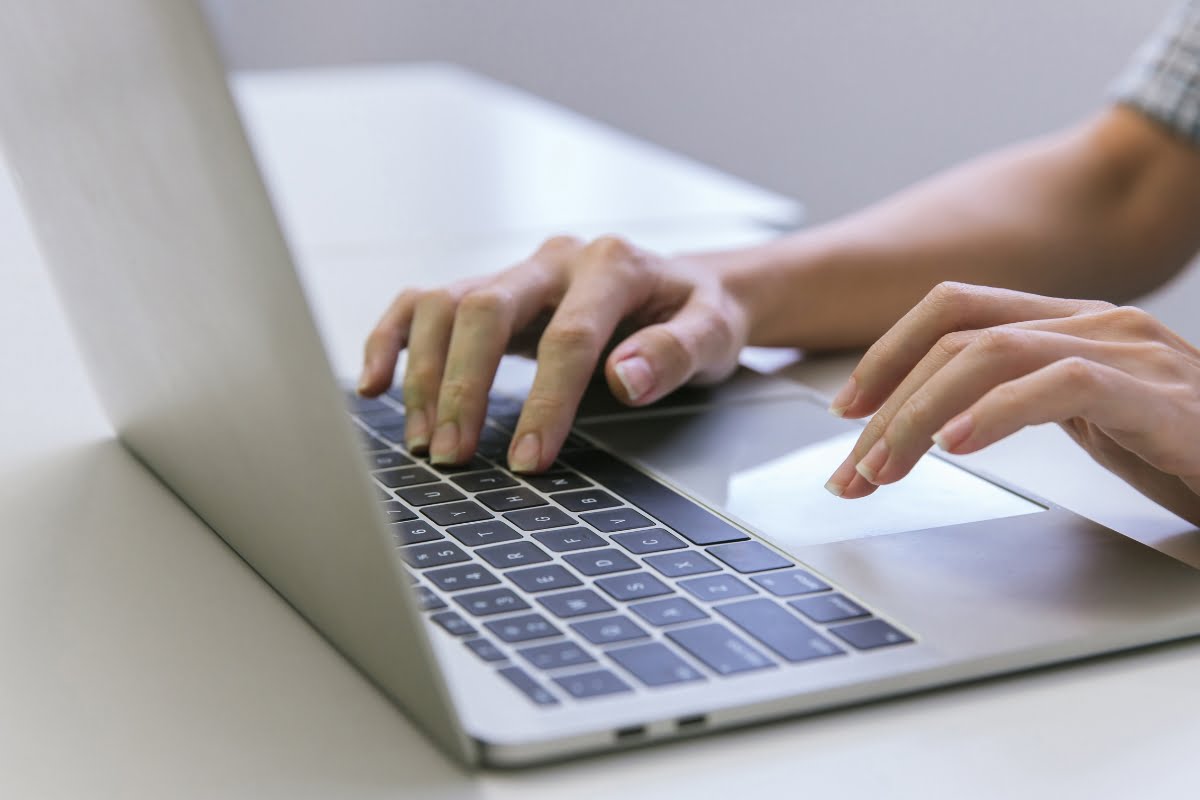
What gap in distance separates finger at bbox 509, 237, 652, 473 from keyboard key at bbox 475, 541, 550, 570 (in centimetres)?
10

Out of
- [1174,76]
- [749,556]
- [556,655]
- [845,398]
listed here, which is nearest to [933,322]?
[845,398]

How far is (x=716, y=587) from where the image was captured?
480 mm

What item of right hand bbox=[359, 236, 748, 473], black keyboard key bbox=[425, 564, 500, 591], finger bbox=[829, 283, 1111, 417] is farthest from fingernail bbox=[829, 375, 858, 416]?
black keyboard key bbox=[425, 564, 500, 591]

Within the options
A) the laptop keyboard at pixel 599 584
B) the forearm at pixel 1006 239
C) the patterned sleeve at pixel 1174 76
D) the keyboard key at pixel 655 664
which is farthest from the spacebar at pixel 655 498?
the patterned sleeve at pixel 1174 76

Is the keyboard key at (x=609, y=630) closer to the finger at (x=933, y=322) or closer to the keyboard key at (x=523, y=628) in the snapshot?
the keyboard key at (x=523, y=628)

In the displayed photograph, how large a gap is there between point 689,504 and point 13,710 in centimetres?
27

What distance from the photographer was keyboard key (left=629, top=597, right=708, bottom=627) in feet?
1.48

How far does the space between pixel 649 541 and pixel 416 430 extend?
0.17 metres

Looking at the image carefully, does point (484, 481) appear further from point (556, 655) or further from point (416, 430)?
point (556, 655)

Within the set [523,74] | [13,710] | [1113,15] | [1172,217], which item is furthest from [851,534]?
[523,74]

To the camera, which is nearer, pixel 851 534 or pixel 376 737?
pixel 376 737

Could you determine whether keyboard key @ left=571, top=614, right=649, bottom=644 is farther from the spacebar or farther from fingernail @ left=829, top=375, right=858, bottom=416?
fingernail @ left=829, top=375, right=858, bottom=416

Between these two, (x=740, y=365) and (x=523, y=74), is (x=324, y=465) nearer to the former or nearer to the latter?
(x=740, y=365)

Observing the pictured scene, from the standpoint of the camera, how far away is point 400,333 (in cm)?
72
